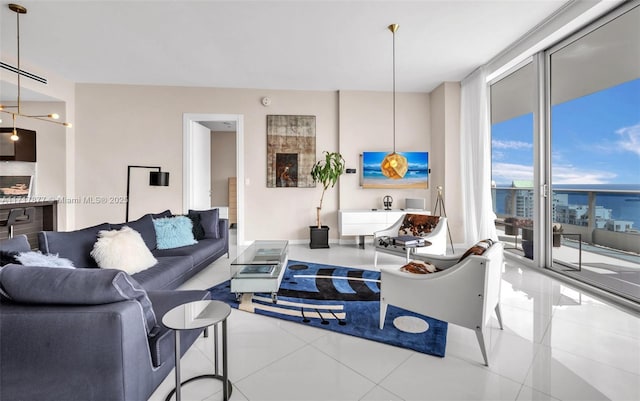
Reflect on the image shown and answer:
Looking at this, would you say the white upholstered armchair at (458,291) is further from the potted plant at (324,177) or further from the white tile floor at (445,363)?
the potted plant at (324,177)

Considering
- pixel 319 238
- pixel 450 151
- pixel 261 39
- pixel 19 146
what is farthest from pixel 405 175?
pixel 19 146

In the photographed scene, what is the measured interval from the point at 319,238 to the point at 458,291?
3.47 m

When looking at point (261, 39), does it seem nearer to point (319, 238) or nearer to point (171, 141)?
point (171, 141)

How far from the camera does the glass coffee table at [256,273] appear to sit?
266 cm

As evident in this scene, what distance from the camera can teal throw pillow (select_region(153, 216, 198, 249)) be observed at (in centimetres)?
349

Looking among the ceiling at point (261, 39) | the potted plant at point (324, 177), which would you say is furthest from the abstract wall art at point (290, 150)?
the ceiling at point (261, 39)

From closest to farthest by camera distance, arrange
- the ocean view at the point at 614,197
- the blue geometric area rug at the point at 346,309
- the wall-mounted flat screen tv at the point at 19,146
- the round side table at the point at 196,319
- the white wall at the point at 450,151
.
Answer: the round side table at the point at 196,319, the blue geometric area rug at the point at 346,309, the ocean view at the point at 614,197, the wall-mounted flat screen tv at the point at 19,146, the white wall at the point at 450,151

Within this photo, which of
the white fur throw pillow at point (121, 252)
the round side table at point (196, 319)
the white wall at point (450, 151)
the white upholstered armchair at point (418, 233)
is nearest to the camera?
the round side table at point (196, 319)

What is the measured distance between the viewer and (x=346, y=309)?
2.63m

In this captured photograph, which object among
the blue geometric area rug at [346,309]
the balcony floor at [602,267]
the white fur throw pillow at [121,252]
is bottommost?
the blue geometric area rug at [346,309]

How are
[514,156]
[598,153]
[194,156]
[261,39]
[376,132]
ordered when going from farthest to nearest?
[376,132] < [194,156] < [514,156] < [261,39] < [598,153]

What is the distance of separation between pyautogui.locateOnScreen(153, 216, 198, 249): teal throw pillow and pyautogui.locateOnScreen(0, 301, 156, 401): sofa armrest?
2.30 metres

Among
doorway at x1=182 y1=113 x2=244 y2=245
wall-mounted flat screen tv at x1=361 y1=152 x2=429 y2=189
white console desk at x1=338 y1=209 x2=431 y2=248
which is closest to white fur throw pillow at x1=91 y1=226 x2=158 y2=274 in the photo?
doorway at x1=182 y1=113 x2=244 y2=245

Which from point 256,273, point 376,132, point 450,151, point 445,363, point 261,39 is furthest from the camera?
A: point 376,132
